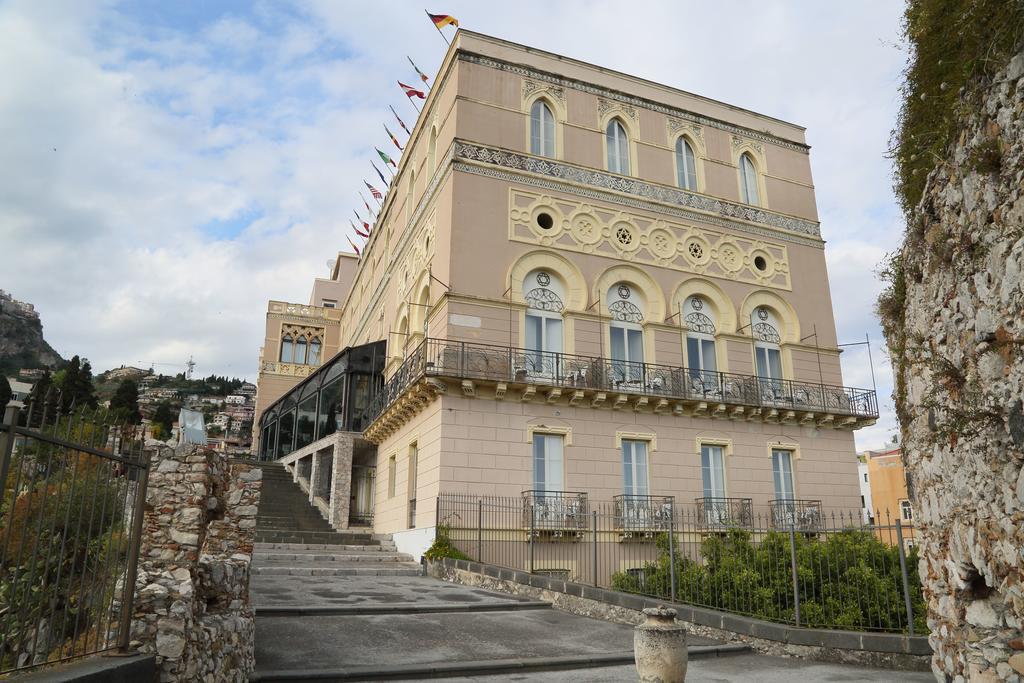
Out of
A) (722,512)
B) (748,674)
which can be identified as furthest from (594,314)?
(748,674)

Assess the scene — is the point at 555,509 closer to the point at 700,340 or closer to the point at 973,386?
the point at 700,340

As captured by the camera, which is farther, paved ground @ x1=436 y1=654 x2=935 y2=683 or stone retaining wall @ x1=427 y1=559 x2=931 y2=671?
stone retaining wall @ x1=427 y1=559 x2=931 y2=671

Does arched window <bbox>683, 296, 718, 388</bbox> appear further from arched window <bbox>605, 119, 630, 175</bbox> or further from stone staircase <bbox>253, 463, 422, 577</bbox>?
stone staircase <bbox>253, 463, 422, 577</bbox>

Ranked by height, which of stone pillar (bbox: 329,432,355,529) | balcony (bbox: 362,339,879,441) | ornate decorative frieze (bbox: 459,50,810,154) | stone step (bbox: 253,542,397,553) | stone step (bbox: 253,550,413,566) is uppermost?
ornate decorative frieze (bbox: 459,50,810,154)

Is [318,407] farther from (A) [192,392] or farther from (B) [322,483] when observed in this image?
(A) [192,392]

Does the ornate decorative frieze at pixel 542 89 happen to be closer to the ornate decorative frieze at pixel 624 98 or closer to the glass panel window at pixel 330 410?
the ornate decorative frieze at pixel 624 98

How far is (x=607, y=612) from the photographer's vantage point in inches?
463

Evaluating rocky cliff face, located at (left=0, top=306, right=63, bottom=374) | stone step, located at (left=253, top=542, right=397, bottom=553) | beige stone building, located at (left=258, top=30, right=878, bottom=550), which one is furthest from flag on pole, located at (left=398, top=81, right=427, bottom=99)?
rocky cliff face, located at (left=0, top=306, right=63, bottom=374)

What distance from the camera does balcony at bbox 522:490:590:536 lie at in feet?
60.0

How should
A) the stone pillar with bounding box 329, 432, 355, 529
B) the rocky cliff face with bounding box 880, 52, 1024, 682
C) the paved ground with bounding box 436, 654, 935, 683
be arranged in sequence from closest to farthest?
the rocky cliff face with bounding box 880, 52, 1024, 682 → the paved ground with bounding box 436, 654, 935, 683 → the stone pillar with bounding box 329, 432, 355, 529

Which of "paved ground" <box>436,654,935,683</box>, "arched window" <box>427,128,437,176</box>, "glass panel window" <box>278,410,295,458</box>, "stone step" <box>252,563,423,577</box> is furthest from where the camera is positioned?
"glass panel window" <box>278,410,295,458</box>

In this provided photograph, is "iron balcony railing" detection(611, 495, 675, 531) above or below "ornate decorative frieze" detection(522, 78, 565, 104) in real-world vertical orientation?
below

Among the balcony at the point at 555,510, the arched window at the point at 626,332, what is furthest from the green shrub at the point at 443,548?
the arched window at the point at 626,332

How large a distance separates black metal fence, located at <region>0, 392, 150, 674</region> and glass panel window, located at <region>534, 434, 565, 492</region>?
1367cm
